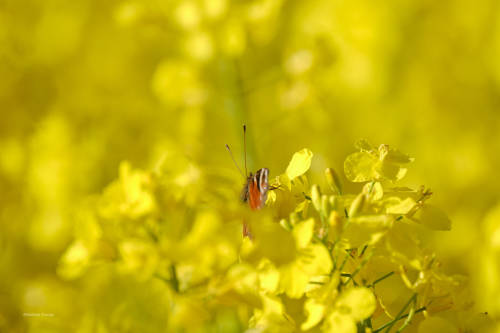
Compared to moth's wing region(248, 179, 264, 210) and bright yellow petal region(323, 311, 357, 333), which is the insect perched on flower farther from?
bright yellow petal region(323, 311, 357, 333)

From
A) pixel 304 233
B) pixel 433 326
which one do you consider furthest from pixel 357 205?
pixel 433 326

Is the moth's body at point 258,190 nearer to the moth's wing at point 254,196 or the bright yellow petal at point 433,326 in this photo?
the moth's wing at point 254,196

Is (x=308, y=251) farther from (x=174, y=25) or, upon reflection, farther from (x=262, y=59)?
(x=262, y=59)

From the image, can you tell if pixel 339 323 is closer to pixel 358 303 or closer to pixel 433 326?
pixel 358 303

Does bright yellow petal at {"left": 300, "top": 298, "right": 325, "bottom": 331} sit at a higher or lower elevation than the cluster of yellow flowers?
lower

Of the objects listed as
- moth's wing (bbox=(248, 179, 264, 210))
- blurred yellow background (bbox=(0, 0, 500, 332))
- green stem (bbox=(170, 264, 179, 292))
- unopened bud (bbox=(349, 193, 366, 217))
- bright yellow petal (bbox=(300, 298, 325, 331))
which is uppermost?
unopened bud (bbox=(349, 193, 366, 217))

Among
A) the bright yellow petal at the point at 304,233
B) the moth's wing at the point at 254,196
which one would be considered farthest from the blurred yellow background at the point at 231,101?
the bright yellow petal at the point at 304,233

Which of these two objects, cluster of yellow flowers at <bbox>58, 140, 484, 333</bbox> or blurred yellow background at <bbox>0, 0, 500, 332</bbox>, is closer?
cluster of yellow flowers at <bbox>58, 140, 484, 333</bbox>

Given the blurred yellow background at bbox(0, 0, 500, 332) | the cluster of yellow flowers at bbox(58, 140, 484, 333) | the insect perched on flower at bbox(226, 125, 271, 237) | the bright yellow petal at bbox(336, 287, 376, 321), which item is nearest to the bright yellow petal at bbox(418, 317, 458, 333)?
the cluster of yellow flowers at bbox(58, 140, 484, 333)
